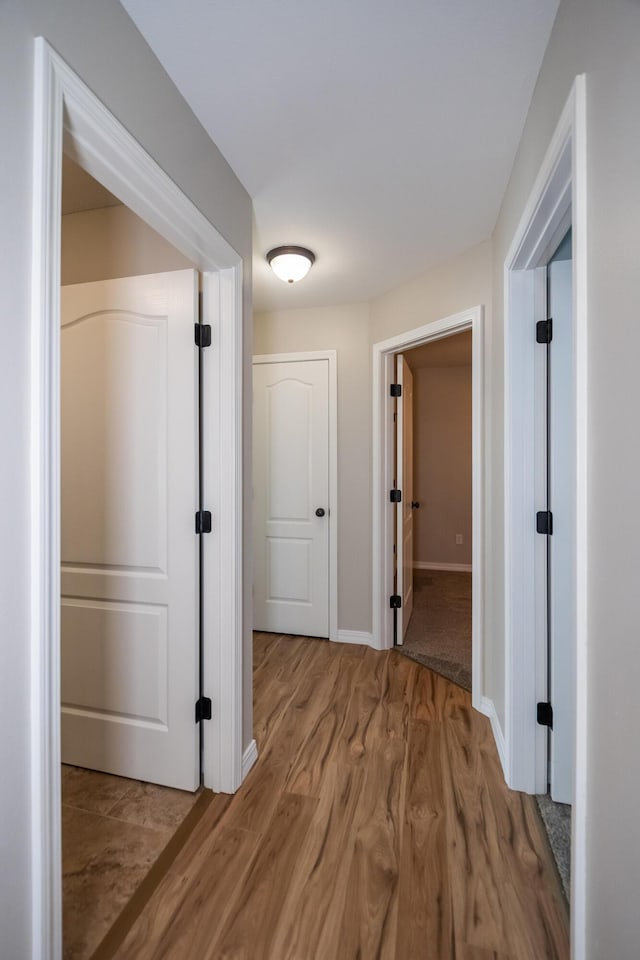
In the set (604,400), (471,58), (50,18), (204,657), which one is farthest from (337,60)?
(204,657)

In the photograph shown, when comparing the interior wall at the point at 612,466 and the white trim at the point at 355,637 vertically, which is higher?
the interior wall at the point at 612,466

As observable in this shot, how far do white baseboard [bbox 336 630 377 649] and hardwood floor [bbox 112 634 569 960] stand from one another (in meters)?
0.85

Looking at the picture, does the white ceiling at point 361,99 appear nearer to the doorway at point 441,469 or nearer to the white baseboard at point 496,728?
the white baseboard at point 496,728

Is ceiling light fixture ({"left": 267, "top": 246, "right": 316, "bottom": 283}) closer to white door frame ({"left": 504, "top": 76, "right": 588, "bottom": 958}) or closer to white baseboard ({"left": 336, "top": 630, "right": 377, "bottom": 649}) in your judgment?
white door frame ({"left": 504, "top": 76, "right": 588, "bottom": 958})

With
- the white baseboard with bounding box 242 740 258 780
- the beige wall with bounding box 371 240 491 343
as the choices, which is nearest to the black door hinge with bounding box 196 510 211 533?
the white baseboard with bounding box 242 740 258 780

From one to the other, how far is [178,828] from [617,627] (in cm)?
158

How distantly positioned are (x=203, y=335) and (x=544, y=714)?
1.91 metres

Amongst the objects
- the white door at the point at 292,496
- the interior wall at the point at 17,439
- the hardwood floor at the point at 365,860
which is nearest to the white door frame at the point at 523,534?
the hardwood floor at the point at 365,860

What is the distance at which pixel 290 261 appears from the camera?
7.26 ft

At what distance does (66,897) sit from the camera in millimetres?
1263

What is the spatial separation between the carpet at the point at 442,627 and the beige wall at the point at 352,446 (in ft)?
1.44

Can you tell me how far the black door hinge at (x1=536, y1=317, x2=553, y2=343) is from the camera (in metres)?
1.61

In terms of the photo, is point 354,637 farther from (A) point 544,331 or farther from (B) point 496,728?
(A) point 544,331

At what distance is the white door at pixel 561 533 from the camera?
1.56 meters
